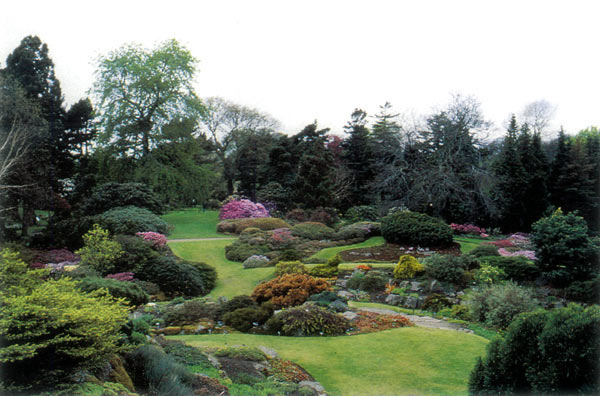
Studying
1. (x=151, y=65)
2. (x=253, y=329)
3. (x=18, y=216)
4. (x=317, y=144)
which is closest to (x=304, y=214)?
(x=317, y=144)

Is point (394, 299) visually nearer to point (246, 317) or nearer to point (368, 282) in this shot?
point (368, 282)

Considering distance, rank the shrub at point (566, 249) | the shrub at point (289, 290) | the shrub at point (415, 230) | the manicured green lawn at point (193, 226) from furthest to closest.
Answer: the manicured green lawn at point (193, 226) → the shrub at point (415, 230) → the shrub at point (566, 249) → the shrub at point (289, 290)

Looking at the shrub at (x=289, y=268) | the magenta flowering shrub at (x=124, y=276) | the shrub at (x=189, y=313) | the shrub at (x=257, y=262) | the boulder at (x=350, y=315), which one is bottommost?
the shrub at (x=189, y=313)

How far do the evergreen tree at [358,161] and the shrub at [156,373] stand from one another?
924 inches

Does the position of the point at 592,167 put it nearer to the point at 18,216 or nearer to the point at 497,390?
the point at 497,390

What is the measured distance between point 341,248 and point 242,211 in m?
8.98

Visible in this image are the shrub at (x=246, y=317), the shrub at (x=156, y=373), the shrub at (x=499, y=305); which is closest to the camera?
the shrub at (x=156, y=373)

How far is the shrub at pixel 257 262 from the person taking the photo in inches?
556

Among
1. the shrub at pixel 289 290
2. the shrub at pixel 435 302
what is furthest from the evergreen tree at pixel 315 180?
the shrub at pixel 435 302

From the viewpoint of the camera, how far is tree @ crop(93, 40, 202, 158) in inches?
828

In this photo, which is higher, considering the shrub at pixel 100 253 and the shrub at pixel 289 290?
the shrub at pixel 100 253

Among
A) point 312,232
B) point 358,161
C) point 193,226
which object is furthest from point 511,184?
point 193,226

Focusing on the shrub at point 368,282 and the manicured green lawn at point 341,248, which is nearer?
the shrub at point 368,282

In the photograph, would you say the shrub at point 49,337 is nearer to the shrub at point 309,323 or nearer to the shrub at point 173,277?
the shrub at point 309,323
